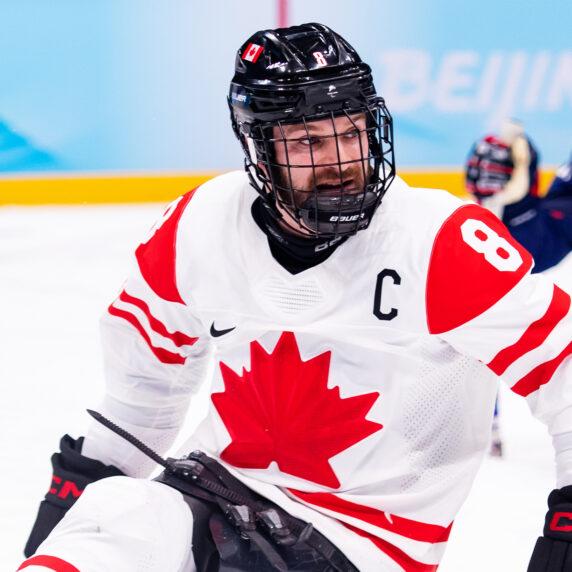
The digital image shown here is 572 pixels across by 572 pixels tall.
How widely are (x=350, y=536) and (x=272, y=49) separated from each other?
668 mm

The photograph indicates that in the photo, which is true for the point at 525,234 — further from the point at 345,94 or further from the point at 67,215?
the point at 67,215

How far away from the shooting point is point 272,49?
1.42 metres

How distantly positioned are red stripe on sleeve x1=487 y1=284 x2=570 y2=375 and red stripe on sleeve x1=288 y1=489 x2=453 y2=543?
→ 0.28 meters

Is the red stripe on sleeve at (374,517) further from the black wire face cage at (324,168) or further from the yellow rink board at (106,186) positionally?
the yellow rink board at (106,186)

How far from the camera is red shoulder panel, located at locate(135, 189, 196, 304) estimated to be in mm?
1526

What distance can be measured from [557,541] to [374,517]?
0.26m

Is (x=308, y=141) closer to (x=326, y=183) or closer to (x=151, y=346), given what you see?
(x=326, y=183)

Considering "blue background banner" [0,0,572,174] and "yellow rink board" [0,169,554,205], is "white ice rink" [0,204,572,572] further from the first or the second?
"blue background banner" [0,0,572,174]

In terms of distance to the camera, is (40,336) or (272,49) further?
(40,336)

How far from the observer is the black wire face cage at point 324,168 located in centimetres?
135

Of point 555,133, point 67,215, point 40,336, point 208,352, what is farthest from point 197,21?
point 208,352

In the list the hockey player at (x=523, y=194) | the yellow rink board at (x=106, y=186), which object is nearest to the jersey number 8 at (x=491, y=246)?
the hockey player at (x=523, y=194)

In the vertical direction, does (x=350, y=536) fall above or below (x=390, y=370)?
below

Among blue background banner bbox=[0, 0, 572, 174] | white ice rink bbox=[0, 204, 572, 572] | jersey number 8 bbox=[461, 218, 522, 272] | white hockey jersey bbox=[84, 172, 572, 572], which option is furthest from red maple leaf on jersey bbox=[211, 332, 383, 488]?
blue background banner bbox=[0, 0, 572, 174]
